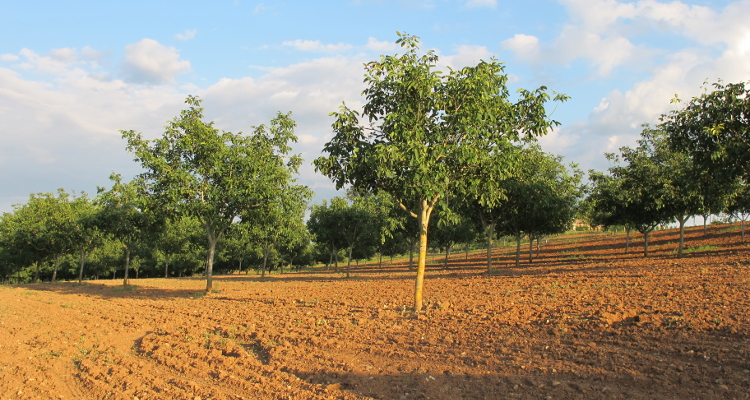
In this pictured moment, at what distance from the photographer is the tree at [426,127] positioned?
33.2ft

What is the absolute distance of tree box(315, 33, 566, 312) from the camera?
33.2ft

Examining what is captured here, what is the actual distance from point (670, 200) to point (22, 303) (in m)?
34.6

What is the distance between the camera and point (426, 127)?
1138cm

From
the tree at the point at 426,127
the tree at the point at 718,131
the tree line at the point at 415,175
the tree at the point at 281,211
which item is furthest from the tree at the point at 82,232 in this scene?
the tree at the point at 718,131

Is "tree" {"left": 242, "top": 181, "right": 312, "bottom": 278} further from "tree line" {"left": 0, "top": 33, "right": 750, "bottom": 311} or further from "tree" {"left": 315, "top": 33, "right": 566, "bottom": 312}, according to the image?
"tree" {"left": 315, "top": 33, "right": 566, "bottom": 312}

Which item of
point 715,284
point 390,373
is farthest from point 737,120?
point 390,373

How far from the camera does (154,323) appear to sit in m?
12.7

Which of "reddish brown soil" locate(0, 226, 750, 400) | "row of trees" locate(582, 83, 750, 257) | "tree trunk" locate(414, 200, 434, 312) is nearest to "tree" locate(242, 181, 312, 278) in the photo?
"reddish brown soil" locate(0, 226, 750, 400)

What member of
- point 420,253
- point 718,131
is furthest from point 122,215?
point 718,131

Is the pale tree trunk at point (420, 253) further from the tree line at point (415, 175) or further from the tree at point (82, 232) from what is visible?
the tree at point (82, 232)

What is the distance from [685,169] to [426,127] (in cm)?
2100

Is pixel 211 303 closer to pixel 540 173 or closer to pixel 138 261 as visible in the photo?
pixel 540 173

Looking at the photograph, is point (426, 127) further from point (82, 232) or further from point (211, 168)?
point (82, 232)

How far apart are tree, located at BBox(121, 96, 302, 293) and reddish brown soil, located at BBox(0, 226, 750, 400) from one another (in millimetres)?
5881
